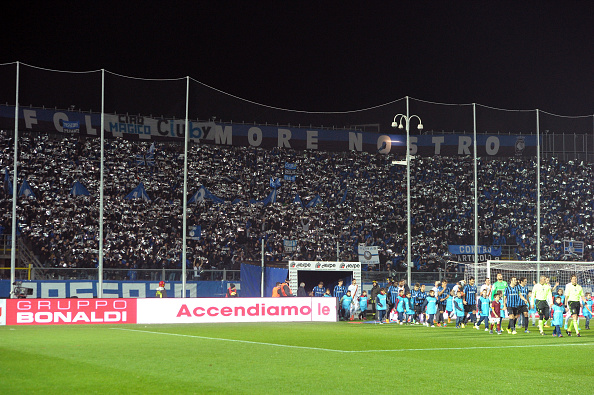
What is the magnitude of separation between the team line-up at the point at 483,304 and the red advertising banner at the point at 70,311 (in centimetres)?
847

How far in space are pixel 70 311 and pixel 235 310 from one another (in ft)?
18.6

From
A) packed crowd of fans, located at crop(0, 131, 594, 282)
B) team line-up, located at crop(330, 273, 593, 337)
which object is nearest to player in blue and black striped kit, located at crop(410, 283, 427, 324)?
team line-up, located at crop(330, 273, 593, 337)

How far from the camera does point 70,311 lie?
2556 centimetres

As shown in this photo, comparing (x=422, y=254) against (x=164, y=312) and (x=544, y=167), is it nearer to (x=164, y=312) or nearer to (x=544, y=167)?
(x=544, y=167)

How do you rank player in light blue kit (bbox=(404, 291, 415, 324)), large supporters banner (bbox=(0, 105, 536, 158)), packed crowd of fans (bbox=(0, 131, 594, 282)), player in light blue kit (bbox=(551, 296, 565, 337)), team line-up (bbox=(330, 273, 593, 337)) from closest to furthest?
1. player in light blue kit (bbox=(551, 296, 565, 337))
2. team line-up (bbox=(330, 273, 593, 337))
3. player in light blue kit (bbox=(404, 291, 415, 324))
4. large supporters banner (bbox=(0, 105, 536, 158))
5. packed crowd of fans (bbox=(0, 131, 594, 282))

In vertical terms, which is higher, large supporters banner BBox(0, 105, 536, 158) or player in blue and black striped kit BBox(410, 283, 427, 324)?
large supporters banner BBox(0, 105, 536, 158)

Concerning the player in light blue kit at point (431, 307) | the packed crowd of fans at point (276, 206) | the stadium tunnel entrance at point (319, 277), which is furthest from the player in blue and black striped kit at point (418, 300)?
the packed crowd of fans at point (276, 206)

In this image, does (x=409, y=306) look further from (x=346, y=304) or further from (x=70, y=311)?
(x=70, y=311)

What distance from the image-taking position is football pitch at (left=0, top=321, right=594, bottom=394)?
404 inches

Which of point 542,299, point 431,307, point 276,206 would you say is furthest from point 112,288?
point 542,299

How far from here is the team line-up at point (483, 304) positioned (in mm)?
21594

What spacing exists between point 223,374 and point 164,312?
621 inches

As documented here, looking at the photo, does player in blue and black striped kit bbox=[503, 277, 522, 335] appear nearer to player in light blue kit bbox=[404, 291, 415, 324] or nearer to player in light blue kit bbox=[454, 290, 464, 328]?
player in light blue kit bbox=[454, 290, 464, 328]

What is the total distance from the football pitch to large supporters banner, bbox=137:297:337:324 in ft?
17.4
